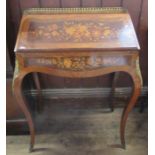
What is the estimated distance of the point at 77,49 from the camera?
111 centimetres

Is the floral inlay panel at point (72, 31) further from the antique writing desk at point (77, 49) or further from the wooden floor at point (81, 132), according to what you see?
the wooden floor at point (81, 132)

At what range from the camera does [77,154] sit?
1.52 meters

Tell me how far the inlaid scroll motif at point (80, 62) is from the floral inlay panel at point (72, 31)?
89 mm

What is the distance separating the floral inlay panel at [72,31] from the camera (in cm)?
118

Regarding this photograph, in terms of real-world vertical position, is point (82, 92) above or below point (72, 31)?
below

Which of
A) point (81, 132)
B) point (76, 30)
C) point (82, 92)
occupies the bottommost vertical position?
point (81, 132)

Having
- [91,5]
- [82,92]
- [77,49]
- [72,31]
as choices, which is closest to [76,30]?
[72,31]

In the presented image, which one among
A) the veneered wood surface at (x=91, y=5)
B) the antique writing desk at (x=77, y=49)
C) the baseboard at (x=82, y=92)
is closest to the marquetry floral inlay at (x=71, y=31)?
the antique writing desk at (x=77, y=49)

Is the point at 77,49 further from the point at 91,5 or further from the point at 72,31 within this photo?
the point at 91,5

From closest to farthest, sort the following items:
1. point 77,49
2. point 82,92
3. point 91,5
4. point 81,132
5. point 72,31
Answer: point 77,49
point 72,31
point 91,5
point 81,132
point 82,92

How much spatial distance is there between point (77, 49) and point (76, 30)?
6.4 inches
